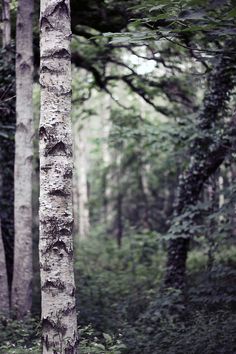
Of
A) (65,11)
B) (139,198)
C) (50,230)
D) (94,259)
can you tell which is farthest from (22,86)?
(139,198)

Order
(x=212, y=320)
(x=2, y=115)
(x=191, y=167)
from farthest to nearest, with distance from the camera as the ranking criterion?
(x=191, y=167)
(x=2, y=115)
(x=212, y=320)

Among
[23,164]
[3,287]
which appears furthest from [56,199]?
[3,287]

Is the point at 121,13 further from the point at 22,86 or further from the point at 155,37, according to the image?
the point at 155,37

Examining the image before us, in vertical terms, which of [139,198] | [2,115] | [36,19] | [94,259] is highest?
[36,19]

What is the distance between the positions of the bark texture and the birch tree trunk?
5231 millimetres

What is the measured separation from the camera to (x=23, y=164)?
823 cm

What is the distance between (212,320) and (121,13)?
645 cm

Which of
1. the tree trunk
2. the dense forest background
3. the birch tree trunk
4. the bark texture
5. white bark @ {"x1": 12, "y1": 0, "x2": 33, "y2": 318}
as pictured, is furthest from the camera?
the tree trunk

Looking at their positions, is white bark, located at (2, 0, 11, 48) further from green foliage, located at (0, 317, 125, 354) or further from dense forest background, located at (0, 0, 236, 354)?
green foliage, located at (0, 317, 125, 354)

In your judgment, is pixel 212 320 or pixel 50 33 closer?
pixel 50 33

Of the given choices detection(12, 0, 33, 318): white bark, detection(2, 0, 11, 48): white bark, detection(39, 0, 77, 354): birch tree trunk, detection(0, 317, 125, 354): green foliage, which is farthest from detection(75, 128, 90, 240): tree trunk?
detection(39, 0, 77, 354): birch tree trunk

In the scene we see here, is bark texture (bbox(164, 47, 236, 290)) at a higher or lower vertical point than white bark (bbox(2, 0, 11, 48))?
lower

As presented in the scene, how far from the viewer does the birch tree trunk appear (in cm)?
444

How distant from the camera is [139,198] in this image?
25.7 m
